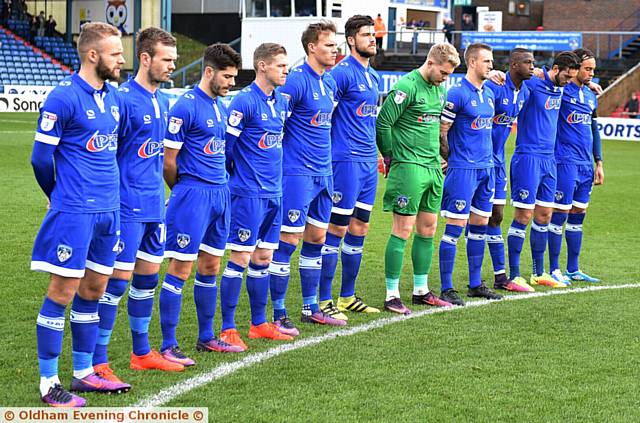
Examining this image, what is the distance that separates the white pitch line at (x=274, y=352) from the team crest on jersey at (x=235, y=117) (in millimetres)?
1515

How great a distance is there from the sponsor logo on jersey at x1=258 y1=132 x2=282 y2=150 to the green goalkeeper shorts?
1.52 metres

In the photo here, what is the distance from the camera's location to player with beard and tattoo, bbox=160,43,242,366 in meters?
6.13

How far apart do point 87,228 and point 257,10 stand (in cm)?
3816

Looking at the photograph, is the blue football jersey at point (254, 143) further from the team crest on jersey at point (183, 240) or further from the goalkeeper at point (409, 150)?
the goalkeeper at point (409, 150)

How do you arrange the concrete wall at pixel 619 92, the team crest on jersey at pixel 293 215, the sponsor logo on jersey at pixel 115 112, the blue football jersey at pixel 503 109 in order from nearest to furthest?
1. the sponsor logo on jersey at pixel 115 112
2. the team crest on jersey at pixel 293 215
3. the blue football jersey at pixel 503 109
4. the concrete wall at pixel 619 92

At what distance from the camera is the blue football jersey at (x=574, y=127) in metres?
9.55

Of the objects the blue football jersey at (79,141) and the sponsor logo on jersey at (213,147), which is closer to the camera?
the blue football jersey at (79,141)

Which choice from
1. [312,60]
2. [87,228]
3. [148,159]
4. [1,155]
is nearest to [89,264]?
[87,228]

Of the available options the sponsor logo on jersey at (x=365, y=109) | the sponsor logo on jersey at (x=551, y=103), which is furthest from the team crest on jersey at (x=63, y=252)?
the sponsor logo on jersey at (x=551, y=103)

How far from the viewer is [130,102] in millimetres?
5633

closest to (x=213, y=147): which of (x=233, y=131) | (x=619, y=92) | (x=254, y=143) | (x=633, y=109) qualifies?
(x=233, y=131)

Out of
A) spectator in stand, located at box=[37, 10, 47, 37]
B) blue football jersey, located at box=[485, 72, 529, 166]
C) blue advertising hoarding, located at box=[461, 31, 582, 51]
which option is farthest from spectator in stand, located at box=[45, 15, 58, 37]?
blue football jersey, located at box=[485, 72, 529, 166]

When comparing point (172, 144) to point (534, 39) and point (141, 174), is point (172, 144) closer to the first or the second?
point (141, 174)

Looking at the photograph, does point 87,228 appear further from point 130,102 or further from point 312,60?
point 312,60
